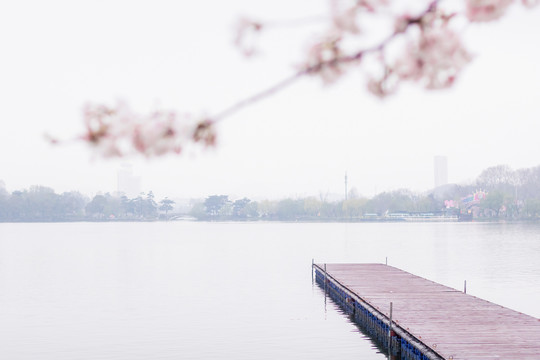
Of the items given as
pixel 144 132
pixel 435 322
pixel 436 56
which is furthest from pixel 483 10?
pixel 435 322

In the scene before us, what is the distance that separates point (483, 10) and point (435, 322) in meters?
21.7

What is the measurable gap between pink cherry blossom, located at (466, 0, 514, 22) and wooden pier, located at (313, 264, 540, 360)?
1567cm

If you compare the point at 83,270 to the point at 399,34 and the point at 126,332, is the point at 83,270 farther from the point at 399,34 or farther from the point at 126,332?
the point at 399,34

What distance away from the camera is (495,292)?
49.0 meters

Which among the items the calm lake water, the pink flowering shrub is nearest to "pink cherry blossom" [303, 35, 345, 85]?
the pink flowering shrub

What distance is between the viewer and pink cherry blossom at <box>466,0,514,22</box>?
10.4 ft

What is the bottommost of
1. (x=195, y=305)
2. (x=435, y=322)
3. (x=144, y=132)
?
(x=195, y=305)

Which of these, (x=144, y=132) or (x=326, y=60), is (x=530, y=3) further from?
(x=144, y=132)

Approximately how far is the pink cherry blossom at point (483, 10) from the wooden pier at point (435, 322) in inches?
617

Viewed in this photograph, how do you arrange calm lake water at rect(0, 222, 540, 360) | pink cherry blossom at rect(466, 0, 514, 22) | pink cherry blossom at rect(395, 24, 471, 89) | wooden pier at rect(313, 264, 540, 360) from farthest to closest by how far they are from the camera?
calm lake water at rect(0, 222, 540, 360), wooden pier at rect(313, 264, 540, 360), pink cherry blossom at rect(395, 24, 471, 89), pink cherry blossom at rect(466, 0, 514, 22)

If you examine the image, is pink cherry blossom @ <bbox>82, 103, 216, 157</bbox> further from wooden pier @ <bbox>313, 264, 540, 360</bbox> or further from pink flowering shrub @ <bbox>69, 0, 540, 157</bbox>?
wooden pier @ <bbox>313, 264, 540, 360</bbox>

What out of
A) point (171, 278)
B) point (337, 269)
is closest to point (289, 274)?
point (171, 278)

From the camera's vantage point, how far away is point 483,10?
10.5ft

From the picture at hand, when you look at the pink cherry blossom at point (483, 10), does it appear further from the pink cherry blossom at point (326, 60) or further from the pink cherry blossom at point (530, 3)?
the pink cherry blossom at point (326, 60)
